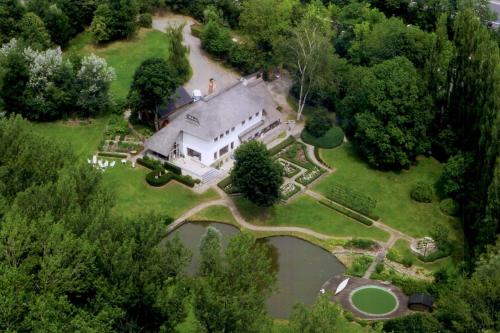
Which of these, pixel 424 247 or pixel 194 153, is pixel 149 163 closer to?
pixel 194 153

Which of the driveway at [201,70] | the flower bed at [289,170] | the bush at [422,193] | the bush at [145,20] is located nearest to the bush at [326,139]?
the flower bed at [289,170]

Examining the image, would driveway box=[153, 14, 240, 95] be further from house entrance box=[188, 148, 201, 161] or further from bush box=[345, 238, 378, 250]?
bush box=[345, 238, 378, 250]


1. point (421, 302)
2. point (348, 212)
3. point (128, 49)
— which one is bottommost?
point (128, 49)

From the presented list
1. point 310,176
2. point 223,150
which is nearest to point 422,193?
point 310,176

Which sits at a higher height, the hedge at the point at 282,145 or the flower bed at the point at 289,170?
the flower bed at the point at 289,170

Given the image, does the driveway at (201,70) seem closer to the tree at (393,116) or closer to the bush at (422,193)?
the tree at (393,116)

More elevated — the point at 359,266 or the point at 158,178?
the point at 359,266
